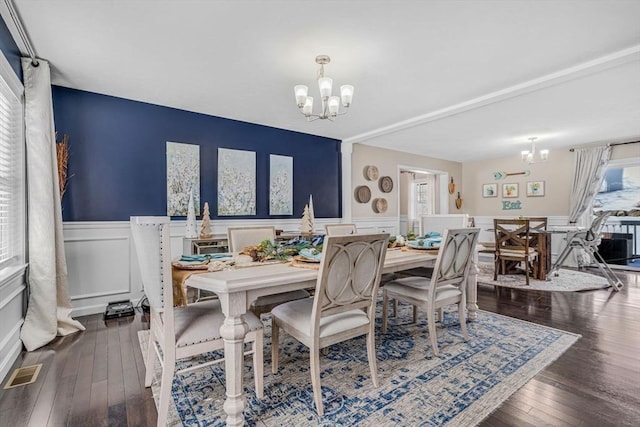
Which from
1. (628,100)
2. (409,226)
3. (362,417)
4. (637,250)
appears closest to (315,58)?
(362,417)

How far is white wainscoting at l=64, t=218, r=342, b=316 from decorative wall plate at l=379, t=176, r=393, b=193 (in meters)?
4.44

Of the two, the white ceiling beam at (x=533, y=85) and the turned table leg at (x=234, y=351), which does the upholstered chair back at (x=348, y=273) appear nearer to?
the turned table leg at (x=234, y=351)

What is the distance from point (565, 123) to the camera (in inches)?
177

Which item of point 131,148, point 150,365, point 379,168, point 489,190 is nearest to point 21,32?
point 131,148

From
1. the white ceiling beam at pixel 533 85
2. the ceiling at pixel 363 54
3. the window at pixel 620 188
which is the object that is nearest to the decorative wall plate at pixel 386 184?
the white ceiling beam at pixel 533 85

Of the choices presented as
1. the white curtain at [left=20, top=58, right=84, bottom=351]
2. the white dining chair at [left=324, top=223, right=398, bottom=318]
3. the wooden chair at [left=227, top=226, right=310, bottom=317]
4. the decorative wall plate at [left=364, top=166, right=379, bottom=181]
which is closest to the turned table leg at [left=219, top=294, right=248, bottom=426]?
the wooden chair at [left=227, top=226, right=310, bottom=317]

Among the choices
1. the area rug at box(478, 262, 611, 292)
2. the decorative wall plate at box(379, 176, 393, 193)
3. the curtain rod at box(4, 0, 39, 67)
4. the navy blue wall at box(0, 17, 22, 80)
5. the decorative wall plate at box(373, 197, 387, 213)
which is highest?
the curtain rod at box(4, 0, 39, 67)

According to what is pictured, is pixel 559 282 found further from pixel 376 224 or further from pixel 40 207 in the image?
pixel 40 207

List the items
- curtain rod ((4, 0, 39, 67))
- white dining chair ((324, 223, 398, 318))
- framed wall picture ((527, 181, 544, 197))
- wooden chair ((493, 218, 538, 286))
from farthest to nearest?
framed wall picture ((527, 181, 544, 197)) → wooden chair ((493, 218, 538, 286)) → white dining chair ((324, 223, 398, 318)) → curtain rod ((4, 0, 39, 67))

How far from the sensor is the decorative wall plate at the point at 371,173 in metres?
5.94

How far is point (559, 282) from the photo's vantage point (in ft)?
15.0

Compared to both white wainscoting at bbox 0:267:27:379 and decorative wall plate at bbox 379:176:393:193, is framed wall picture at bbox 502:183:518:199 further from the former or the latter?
white wainscoting at bbox 0:267:27:379

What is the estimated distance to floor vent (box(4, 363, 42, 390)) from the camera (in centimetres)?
196

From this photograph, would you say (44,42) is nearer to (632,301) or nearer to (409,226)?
(632,301)
